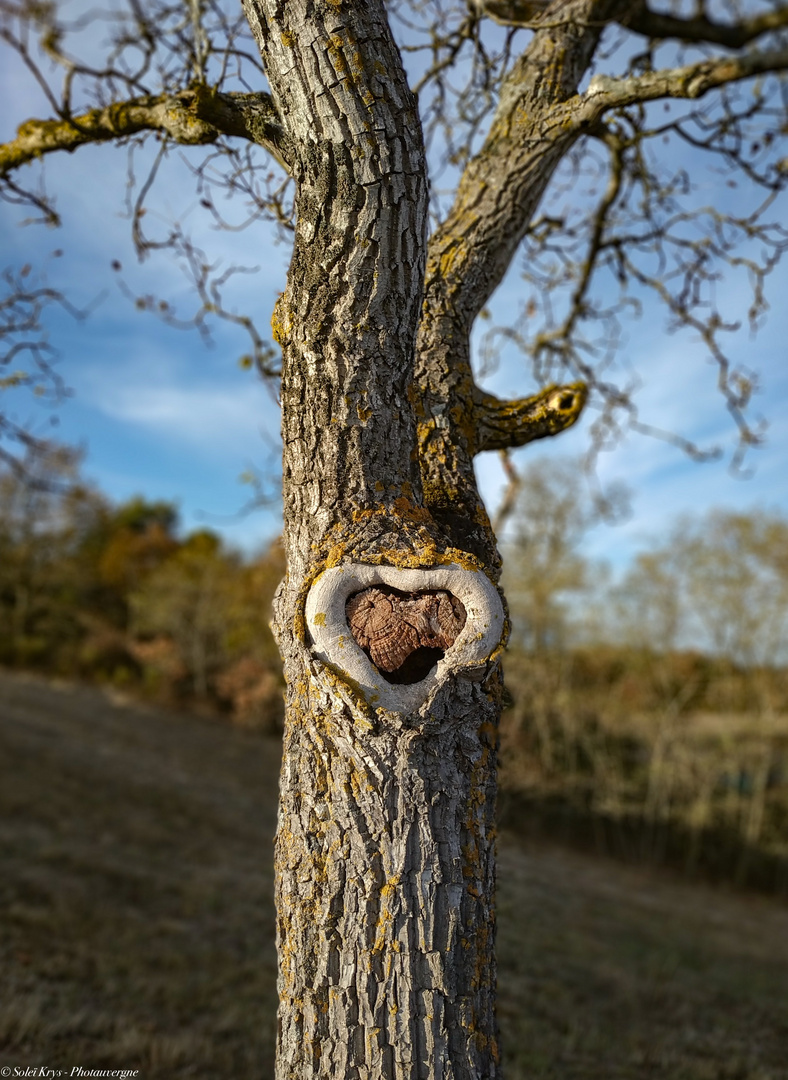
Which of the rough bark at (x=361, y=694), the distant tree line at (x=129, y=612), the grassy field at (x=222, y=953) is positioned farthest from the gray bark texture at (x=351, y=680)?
the distant tree line at (x=129, y=612)

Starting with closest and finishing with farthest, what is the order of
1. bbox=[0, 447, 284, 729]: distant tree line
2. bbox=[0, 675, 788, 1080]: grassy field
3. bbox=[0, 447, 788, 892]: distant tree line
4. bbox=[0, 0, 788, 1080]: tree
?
1. bbox=[0, 0, 788, 1080]: tree
2. bbox=[0, 675, 788, 1080]: grassy field
3. bbox=[0, 447, 788, 892]: distant tree line
4. bbox=[0, 447, 284, 729]: distant tree line

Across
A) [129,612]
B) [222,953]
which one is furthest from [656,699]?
[129,612]

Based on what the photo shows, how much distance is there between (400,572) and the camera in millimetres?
1865

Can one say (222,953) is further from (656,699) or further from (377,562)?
(656,699)

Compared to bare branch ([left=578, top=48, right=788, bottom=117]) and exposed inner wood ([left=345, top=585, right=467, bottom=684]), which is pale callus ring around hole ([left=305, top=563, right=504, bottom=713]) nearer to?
exposed inner wood ([left=345, top=585, right=467, bottom=684])

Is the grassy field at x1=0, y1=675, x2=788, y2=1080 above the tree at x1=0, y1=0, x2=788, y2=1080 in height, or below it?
below

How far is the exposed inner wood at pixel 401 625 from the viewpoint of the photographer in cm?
183

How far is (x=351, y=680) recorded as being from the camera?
5.85 ft

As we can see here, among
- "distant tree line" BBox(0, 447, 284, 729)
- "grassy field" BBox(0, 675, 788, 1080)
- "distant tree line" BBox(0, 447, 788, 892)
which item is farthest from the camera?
"distant tree line" BBox(0, 447, 284, 729)

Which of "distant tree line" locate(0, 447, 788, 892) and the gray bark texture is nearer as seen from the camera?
the gray bark texture

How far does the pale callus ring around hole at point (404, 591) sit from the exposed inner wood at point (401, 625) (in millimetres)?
24

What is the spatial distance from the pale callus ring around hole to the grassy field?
8.98 feet

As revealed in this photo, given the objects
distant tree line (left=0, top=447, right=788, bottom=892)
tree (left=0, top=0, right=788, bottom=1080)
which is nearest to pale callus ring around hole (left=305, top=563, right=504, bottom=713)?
tree (left=0, top=0, right=788, bottom=1080)

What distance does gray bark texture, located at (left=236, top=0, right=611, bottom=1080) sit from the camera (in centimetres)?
177
